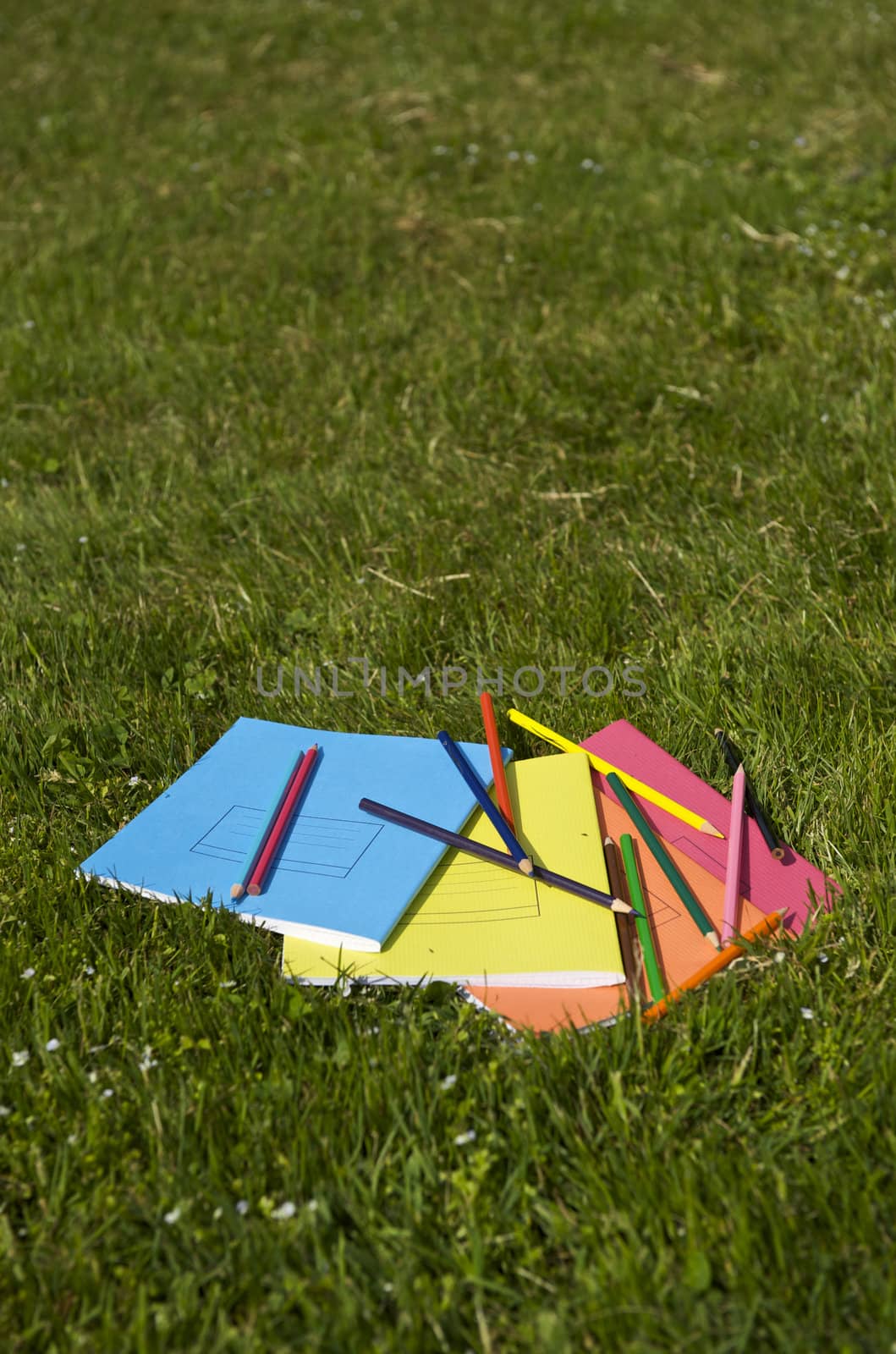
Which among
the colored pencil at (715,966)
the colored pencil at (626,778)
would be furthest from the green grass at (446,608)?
the colored pencil at (626,778)

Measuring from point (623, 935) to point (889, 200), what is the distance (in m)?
4.18

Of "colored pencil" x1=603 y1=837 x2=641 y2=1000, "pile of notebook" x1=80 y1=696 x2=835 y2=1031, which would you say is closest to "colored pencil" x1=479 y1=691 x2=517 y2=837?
"pile of notebook" x1=80 y1=696 x2=835 y2=1031

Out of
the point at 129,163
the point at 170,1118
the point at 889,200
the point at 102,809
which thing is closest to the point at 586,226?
the point at 889,200

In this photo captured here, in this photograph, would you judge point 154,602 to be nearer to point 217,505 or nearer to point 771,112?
point 217,505

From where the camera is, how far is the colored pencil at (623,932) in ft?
6.10

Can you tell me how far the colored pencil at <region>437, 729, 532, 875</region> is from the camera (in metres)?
2.05

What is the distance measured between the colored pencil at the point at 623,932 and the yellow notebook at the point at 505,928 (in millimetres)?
15

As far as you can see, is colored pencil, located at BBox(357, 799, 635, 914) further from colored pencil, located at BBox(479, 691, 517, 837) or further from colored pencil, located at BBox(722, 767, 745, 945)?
colored pencil, located at BBox(722, 767, 745, 945)

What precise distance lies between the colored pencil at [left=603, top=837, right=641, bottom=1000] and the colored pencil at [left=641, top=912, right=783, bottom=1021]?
0.04m

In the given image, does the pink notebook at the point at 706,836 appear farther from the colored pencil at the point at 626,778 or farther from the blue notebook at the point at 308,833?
the blue notebook at the point at 308,833

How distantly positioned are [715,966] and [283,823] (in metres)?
0.90

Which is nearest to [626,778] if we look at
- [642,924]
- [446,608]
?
[642,924]

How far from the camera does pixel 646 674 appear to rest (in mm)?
2637

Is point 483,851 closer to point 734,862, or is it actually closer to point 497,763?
point 497,763
